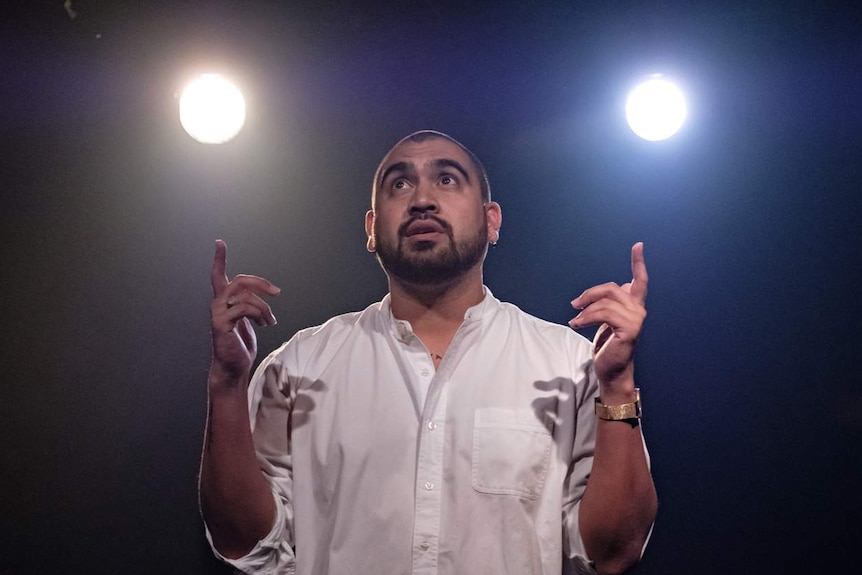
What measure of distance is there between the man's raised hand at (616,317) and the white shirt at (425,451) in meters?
0.29

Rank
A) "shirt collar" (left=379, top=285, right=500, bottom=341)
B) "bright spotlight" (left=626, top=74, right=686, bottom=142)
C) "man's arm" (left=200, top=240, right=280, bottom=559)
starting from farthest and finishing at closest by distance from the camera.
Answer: "bright spotlight" (left=626, top=74, right=686, bottom=142), "shirt collar" (left=379, top=285, right=500, bottom=341), "man's arm" (left=200, top=240, right=280, bottom=559)

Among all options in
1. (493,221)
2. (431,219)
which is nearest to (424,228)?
(431,219)

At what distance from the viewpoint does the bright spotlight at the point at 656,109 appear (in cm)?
258

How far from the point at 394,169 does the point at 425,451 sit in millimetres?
838

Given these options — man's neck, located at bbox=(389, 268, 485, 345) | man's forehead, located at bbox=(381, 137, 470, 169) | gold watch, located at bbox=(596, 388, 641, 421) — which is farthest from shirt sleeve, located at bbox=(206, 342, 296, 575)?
gold watch, located at bbox=(596, 388, 641, 421)

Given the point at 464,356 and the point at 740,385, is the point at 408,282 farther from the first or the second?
the point at 740,385

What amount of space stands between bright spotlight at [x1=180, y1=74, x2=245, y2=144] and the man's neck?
105 centimetres

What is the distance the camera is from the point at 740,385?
8.11ft

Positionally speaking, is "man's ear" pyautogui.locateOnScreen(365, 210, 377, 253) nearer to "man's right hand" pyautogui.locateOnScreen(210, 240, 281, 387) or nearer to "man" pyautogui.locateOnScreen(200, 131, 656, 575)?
"man" pyautogui.locateOnScreen(200, 131, 656, 575)

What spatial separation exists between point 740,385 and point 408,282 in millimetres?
1245

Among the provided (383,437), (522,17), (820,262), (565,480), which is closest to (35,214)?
(383,437)

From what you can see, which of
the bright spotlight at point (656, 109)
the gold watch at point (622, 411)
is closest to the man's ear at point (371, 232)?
the gold watch at point (622, 411)

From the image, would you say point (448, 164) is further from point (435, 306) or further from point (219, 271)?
point (219, 271)

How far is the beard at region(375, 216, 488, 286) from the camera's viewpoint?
2.01 meters
